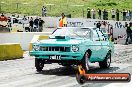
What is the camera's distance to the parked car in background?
542 inches

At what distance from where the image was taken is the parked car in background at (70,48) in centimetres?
1377

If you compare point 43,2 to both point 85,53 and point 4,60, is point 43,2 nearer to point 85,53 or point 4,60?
point 4,60

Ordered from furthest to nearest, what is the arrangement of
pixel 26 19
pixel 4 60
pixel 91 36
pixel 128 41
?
pixel 26 19 < pixel 128 41 < pixel 4 60 < pixel 91 36

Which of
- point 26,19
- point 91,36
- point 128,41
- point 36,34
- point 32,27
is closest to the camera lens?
point 91,36

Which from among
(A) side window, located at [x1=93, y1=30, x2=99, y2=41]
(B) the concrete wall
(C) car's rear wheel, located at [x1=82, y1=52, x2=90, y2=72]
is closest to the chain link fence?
(B) the concrete wall

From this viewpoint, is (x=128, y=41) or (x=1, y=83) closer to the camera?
(x=1, y=83)

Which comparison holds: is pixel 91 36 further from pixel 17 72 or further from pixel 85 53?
pixel 17 72

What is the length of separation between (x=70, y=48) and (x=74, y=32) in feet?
4.95

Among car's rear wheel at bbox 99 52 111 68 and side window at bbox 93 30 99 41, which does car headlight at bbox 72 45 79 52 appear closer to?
side window at bbox 93 30 99 41

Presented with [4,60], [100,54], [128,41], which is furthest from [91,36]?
[128,41]

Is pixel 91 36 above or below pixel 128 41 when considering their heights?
above

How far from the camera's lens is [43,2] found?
196 ft

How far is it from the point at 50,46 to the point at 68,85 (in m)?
2.76

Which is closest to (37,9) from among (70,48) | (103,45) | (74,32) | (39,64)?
(103,45)
